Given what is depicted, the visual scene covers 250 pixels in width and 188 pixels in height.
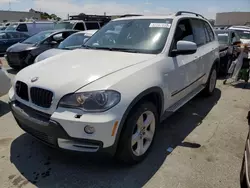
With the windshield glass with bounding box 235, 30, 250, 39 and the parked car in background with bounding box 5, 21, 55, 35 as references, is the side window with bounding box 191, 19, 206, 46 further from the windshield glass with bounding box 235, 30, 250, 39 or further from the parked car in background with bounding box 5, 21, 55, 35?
the parked car in background with bounding box 5, 21, 55, 35

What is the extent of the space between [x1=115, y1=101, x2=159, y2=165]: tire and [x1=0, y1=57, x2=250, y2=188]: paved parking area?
0.51 feet

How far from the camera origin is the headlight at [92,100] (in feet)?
8.11

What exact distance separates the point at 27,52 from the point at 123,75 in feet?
23.1

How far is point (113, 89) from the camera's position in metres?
2.54

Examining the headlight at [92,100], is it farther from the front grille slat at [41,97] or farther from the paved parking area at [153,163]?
the paved parking area at [153,163]

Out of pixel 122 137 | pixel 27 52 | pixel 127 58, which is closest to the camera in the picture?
pixel 122 137

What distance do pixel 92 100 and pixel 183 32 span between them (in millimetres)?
2322

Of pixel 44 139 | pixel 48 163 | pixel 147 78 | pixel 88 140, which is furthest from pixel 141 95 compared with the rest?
pixel 48 163

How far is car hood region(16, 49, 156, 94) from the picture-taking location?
2.63 m

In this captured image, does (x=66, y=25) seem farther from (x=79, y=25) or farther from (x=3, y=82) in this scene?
(x=3, y=82)

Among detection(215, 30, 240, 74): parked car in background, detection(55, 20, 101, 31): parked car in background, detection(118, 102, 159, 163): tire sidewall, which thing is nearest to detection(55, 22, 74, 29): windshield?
detection(55, 20, 101, 31): parked car in background

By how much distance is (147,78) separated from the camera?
2947 millimetres

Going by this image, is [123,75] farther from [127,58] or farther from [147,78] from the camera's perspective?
[127,58]

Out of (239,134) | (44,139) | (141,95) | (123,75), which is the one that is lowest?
(239,134)
